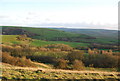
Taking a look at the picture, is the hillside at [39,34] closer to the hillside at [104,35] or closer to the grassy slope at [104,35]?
the grassy slope at [104,35]

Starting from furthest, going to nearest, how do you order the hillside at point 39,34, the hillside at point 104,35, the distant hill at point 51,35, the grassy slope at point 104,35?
the hillside at point 104,35 → the grassy slope at point 104,35 → the distant hill at point 51,35 → the hillside at point 39,34

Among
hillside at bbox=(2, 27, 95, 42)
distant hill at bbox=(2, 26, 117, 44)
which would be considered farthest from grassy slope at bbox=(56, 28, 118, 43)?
hillside at bbox=(2, 27, 95, 42)

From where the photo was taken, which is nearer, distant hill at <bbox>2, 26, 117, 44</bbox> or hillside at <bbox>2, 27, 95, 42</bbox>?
hillside at <bbox>2, 27, 95, 42</bbox>

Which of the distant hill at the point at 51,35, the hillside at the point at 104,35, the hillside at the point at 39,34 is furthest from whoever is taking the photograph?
the hillside at the point at 104,35

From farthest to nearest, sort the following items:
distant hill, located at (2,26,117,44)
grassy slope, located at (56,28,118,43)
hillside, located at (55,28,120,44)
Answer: hillside, located at (55,28,120,44), grassy slope, located at (56,28,118,43), distant hill, located at (2,26,117,44)

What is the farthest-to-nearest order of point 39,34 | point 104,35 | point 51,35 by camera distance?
point 104,35, point 51,35, point 39,34

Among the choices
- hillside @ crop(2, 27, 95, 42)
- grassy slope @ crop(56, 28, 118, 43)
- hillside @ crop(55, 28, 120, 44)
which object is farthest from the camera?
hillside @ crop(55, 28, 120, 44)

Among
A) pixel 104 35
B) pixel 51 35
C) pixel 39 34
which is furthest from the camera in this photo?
pixel 104 35

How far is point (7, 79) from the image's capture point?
32.2 ft

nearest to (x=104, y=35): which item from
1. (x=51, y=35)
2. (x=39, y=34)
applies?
(x=51, y=35)

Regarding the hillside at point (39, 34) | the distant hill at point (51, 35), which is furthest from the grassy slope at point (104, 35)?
the hillside at point (39, 34)

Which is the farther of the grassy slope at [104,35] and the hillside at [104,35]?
the hillside at [104,35]

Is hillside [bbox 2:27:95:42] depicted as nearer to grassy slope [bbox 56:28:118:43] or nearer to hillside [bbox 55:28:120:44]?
grassy slope [bbox 56:28:118:43]

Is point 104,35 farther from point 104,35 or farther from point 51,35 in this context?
point 51,35
